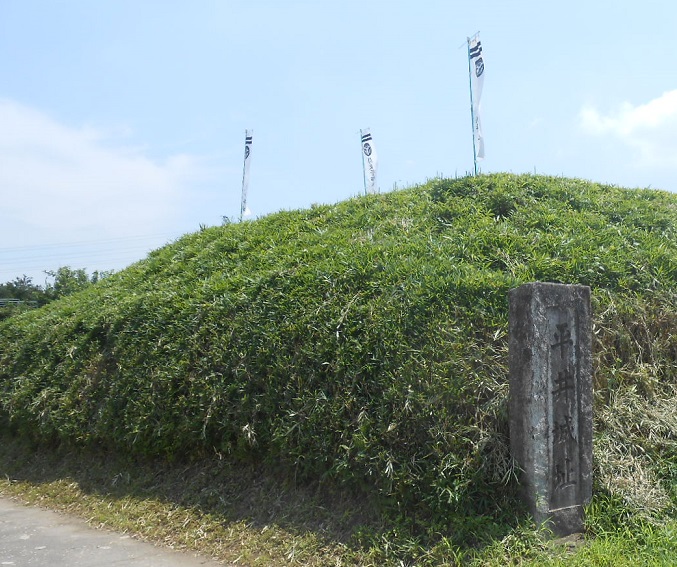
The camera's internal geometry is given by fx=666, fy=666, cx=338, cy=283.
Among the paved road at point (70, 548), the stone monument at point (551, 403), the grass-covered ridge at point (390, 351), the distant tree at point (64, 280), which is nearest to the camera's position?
the stone monument at point (551, 403)

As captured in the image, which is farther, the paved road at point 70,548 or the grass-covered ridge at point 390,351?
the paved road at point 70,548

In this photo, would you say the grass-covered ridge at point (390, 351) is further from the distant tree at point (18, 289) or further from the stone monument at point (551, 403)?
the distant tree at point (18, 289)

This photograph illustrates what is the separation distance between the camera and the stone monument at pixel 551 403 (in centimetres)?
439

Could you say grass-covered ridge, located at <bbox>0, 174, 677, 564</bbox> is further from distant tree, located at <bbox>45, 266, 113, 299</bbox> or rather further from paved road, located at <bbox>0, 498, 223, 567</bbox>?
distant tree, located at <bbox>45, 266, 113, 299</bbox>

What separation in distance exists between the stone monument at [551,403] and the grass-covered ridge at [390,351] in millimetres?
215

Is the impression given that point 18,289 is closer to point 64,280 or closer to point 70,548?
point 64,280

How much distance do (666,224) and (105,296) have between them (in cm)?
699

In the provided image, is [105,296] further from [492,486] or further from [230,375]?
[492,486]

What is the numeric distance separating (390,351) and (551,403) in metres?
1.29

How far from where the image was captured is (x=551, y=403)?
4445mm

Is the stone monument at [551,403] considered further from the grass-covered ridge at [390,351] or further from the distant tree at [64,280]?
the distant tree at [64,280]

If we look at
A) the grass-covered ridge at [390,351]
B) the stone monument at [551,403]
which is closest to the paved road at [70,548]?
the grass-covered ridge at [390,351]

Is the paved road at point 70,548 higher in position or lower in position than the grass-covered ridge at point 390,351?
lower

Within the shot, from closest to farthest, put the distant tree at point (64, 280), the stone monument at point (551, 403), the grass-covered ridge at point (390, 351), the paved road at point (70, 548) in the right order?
the stone monument at point (551, 403) → the grass-covered ridge at point (390, 351) → the paved road at point (70, 548) → the distant tree at point (64, 280)
